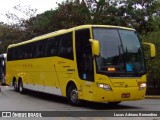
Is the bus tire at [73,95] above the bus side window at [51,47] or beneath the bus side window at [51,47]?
beneath

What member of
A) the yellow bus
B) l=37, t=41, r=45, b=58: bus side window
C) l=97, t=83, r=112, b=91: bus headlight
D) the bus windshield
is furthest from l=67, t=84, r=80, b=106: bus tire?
l=37, t=41, r=45, b=58: bus side window

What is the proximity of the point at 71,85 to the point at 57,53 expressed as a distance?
2.01 m

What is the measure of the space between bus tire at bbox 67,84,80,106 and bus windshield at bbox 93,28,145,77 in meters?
2.16

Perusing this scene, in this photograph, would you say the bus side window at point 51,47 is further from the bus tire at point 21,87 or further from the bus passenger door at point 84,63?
the bus tire at point 21,87

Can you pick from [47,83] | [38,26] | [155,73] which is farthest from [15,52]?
[38,26]

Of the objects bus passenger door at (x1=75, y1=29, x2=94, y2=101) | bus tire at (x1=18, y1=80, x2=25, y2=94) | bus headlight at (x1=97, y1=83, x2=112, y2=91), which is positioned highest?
bus passenger door at (x1=75, y1=29, x2=94, y2=101)

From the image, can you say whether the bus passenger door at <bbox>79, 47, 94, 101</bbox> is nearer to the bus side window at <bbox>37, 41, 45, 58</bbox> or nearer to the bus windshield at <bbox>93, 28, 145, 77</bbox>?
the bus windshield at <bbox>93, 28, 145, 77</bbox>

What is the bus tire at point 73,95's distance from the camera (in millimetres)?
16922

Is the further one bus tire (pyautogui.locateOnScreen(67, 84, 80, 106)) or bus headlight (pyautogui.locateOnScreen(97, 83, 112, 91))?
bus tire (pyautogui.locateOnScreen(67, 84, 80, 106))

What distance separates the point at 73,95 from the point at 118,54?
289 centimetres

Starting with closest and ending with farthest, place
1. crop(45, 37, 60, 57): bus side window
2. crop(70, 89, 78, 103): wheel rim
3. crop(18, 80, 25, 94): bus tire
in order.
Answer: crop(70, 89, 78, 103): wheel rim → crop(45, 37, 60, 57): bus side window → crop(18, 80, 25, 94): bus tire

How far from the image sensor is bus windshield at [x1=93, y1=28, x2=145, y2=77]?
606 inches

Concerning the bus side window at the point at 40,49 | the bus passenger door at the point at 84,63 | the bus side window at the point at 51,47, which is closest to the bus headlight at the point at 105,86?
the bus passenger door at the point at 84,63

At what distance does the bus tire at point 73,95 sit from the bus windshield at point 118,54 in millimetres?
2163
